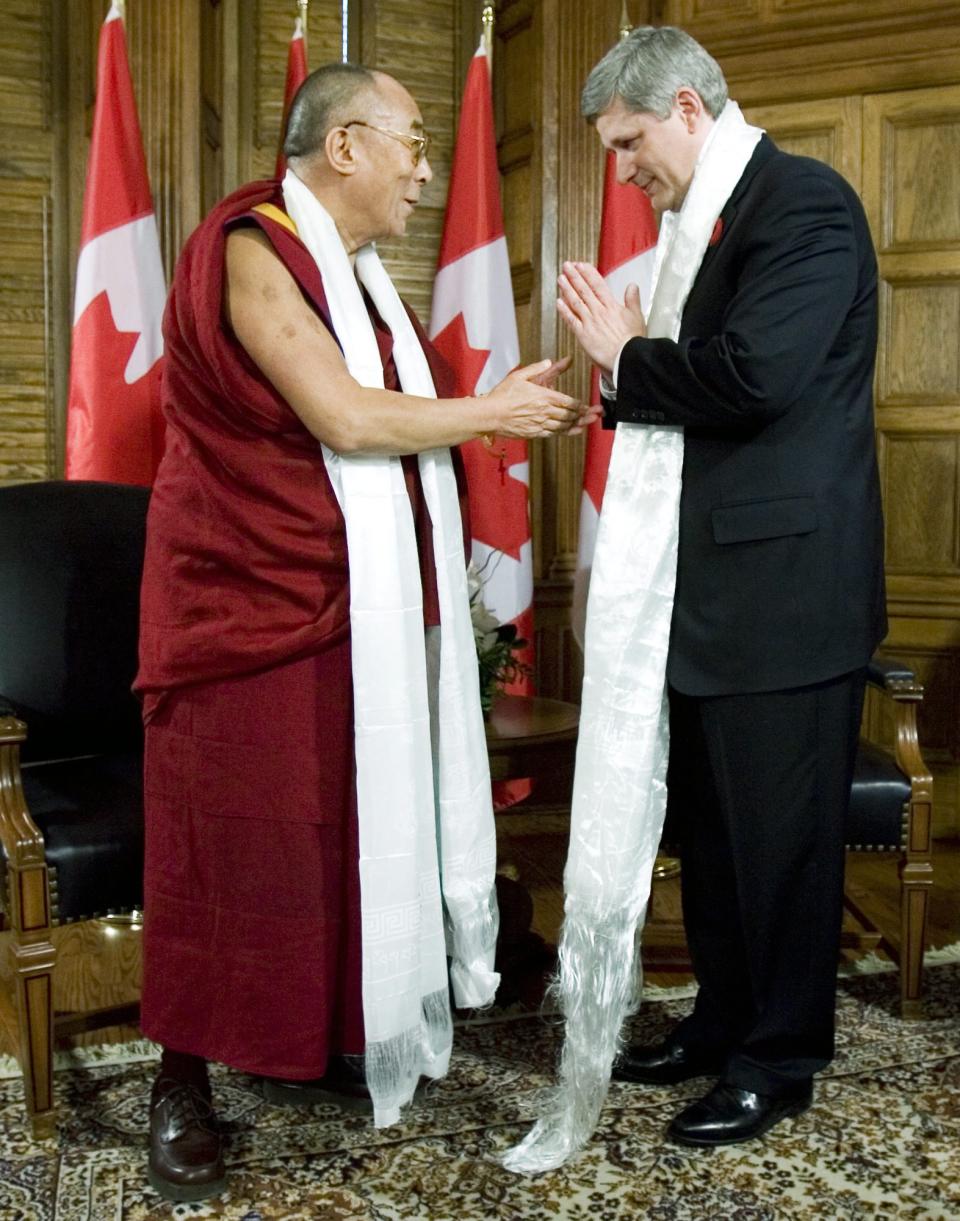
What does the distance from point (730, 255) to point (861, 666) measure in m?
0.65

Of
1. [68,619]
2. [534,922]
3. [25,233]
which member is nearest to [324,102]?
[68,619]

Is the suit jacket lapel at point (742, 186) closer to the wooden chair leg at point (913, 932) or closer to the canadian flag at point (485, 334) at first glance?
the wooden chair leg at point (913, 932)

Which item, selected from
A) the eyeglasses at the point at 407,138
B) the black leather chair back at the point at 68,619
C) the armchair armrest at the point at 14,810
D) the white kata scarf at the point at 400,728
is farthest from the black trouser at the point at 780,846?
the black leather chair back at the point at 68,619

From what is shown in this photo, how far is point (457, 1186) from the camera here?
71.1 inches

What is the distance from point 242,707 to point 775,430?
88 cm

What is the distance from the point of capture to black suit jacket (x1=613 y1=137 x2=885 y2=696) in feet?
5.59

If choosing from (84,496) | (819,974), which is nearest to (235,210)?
(84,496)

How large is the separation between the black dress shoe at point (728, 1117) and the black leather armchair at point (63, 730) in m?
0.99

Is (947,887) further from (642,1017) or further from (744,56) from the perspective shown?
(744,56)

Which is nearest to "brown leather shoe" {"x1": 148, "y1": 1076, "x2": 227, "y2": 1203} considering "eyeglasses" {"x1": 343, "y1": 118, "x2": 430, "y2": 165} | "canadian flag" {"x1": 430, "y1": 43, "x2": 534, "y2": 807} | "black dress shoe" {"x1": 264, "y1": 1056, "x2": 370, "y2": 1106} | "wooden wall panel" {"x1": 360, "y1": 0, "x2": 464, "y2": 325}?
"black dress shoe" {"x1": 264, "y1": 1056, "x2": 370, "y2": 1106}

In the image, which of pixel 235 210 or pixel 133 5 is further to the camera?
pixel 133 5

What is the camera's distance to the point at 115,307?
3.43 meters

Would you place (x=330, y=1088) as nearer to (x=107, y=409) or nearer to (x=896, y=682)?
(x=896, y=682)

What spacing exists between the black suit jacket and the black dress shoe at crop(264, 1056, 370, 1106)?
869mm
